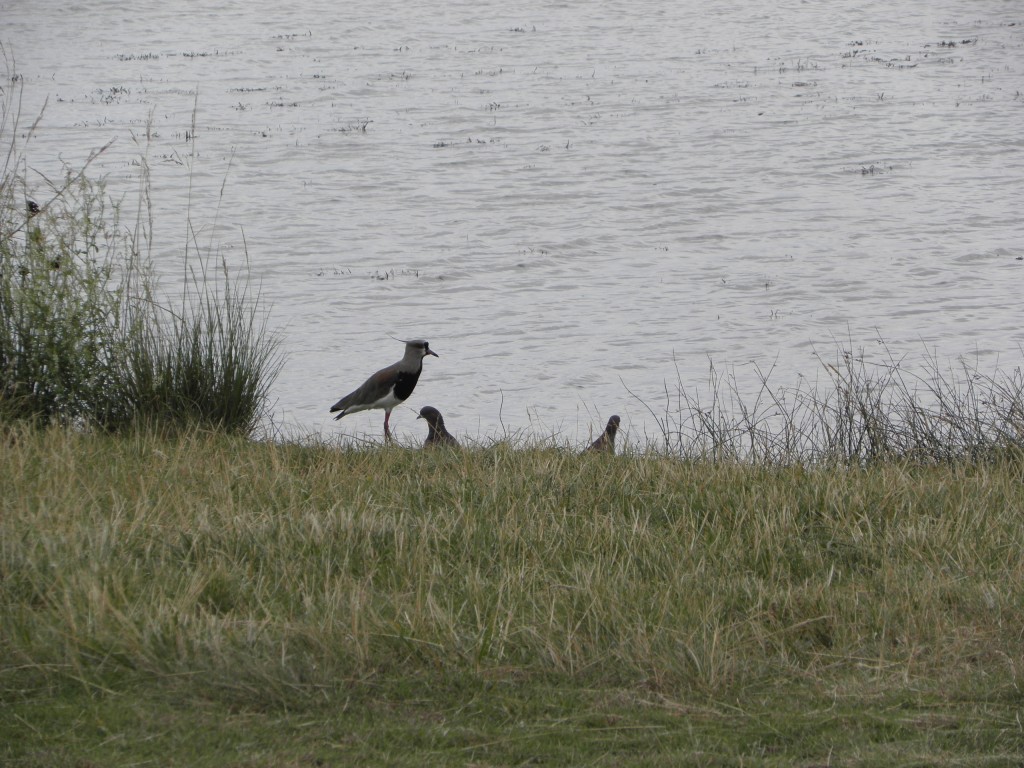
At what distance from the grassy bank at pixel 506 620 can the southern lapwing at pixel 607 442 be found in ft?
4.20

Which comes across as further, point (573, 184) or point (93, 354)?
point (573, 184)

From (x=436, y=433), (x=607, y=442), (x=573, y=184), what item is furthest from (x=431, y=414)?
(x=573, y=184)

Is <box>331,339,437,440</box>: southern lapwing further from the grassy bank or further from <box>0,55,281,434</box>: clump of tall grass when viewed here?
the grassy bank

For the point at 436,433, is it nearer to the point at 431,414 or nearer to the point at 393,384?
the point at 431,414

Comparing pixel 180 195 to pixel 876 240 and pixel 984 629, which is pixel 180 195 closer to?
pixel 876 240

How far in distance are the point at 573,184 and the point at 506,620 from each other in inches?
681

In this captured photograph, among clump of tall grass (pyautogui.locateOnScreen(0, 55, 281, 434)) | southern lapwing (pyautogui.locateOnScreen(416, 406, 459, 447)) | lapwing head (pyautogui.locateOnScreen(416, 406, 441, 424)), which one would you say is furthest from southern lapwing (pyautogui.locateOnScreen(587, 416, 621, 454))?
clump of tall grass (pyautogui.locateOnScreen(0, 55, 281, 434))

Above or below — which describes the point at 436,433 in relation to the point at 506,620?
above

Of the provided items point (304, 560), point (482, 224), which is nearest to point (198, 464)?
point (304, 560)

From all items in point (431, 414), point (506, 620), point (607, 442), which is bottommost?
point (506, 620)

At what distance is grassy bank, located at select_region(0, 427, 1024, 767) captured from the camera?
3.45 meters

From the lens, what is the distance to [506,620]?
4031 millimetres

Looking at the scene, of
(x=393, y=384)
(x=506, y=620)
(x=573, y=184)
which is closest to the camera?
(x=506, y=620)

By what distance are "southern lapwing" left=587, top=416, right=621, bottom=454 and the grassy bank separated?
50.4 inches
